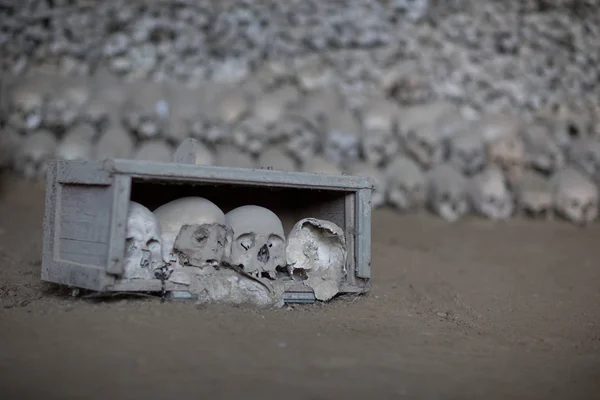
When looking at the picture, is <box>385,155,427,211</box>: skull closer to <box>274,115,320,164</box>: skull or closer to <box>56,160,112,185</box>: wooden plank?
<box>274,115,320,164</box>: skull

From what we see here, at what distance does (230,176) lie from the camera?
316 cm

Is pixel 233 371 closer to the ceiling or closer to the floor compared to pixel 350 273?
closer to the floor

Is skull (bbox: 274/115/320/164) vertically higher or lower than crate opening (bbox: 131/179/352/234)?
higher

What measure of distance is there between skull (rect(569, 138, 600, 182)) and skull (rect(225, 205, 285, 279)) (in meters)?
5.25

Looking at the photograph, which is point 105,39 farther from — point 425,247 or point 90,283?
point 90,283

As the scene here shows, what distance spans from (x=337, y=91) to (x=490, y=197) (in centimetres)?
221

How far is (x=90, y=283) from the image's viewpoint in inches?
118

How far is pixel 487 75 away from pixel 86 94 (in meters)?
4.90

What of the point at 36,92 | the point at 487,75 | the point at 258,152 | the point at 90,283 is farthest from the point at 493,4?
the point at 90,283

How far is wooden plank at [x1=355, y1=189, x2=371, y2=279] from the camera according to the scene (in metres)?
3.61

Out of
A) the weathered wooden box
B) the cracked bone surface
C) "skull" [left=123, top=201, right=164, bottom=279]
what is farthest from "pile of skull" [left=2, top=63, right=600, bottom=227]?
"skull" [left=123, top=201, right=164, bottom=279]

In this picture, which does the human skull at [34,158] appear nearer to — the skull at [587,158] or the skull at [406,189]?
the skull at [406,189]

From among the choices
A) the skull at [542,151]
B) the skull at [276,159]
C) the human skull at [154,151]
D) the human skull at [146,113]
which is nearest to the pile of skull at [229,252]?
the human skull at [154,151]

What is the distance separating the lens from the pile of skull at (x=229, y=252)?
10.4 ft
